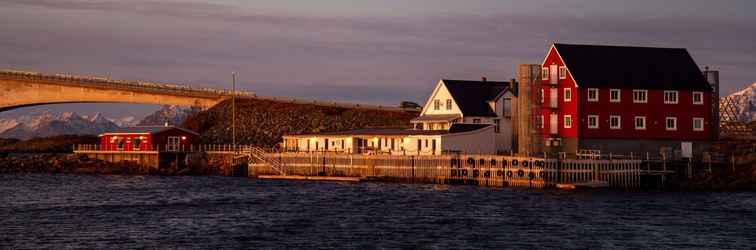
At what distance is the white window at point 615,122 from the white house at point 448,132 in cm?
935

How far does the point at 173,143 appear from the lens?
375 ft

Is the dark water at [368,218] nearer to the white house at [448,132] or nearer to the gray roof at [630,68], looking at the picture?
the white house at [448,132]

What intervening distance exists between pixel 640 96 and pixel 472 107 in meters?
14.5

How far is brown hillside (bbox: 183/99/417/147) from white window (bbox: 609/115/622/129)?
3478cm

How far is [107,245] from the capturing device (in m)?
52.9

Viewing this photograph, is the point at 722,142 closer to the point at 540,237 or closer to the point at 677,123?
the point at 677,123

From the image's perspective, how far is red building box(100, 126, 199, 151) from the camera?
4409 inches

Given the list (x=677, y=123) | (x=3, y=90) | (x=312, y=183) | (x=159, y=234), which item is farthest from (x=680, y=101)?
(x=3, y=90)

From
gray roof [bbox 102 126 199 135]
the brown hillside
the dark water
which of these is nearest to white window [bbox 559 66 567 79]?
the dark water

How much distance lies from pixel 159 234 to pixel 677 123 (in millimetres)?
49349

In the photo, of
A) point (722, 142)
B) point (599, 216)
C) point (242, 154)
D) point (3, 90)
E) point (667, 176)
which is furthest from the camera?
point (3, 90)

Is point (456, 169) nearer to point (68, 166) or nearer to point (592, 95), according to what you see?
point (592, 95)

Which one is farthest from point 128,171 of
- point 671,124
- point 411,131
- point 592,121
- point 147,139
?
point 671,124

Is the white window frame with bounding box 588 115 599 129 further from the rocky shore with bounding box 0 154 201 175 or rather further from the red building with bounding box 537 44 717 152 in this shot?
the rocky shore with bounding box 0 154 201 175
